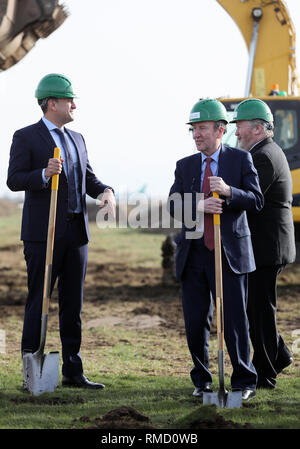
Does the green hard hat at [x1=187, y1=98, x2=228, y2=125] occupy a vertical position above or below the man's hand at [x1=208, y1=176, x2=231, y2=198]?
above

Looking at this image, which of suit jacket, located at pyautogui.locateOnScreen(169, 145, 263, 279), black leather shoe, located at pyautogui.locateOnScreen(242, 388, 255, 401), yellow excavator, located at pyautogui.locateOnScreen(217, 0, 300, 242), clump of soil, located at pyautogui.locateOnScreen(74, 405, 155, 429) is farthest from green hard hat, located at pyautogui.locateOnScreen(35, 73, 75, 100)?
yellow excavator, located at pyautogui.locateOnScreen(217, 0, 300, 242)

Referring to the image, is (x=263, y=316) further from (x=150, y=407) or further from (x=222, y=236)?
(x=150, y=407)

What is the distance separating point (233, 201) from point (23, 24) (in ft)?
11.4

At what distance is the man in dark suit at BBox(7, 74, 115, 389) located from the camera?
5222 millimetres

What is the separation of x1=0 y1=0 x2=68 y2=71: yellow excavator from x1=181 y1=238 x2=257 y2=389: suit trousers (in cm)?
324

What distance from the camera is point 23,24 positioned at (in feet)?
23.2

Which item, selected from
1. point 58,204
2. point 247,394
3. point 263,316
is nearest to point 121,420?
point 247,394

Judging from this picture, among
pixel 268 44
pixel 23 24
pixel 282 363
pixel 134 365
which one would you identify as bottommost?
pixel 134 365

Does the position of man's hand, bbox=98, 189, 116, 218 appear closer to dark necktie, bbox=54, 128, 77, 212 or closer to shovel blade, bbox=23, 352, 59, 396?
dark necktie, bbox=54, 128, 77, 212

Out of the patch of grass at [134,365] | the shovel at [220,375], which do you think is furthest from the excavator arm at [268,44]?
the shovel at [220,375]

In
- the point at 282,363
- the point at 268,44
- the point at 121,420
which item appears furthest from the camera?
the point at 268,44

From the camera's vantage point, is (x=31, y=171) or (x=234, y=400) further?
(x=31, y=171)

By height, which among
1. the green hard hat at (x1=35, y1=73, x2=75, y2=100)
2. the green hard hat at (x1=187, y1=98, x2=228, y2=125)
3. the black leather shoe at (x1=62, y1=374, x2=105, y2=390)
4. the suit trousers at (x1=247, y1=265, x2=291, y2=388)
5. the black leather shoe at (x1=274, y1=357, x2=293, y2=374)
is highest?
the green hard hat at (x1=35, y1=73, x2=75, y2=100)
